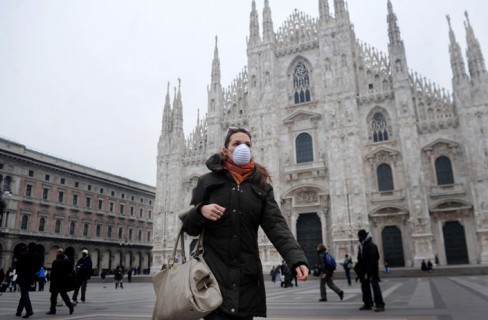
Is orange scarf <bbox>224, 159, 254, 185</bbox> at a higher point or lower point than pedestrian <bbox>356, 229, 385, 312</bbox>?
higher

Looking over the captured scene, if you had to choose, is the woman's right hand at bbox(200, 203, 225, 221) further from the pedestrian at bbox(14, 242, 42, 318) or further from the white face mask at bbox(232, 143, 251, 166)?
the pedestrian at bbox(14, 242, 42, 318)

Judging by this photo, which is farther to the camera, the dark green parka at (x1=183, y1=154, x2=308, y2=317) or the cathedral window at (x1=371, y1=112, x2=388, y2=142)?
the cathedral window at (x1=371, y1=112, x2=388, y2=142)

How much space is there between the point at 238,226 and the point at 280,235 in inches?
13.6

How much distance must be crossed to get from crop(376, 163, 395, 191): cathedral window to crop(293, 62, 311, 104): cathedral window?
8.08 m

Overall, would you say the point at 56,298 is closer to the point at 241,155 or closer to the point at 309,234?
the point at 241,155

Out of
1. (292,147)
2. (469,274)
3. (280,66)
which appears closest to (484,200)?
(469,274)

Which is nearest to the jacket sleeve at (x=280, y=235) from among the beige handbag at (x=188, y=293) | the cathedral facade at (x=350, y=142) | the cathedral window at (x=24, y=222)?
the beige handbag at (x=188, y=293)

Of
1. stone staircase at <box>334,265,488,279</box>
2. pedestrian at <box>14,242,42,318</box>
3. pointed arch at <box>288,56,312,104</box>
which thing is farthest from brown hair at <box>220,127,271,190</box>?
pointed arch at <box>288,56,312,104</box>

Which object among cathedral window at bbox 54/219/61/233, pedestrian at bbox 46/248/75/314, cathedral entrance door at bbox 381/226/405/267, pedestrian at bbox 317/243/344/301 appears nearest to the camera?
pedestrian at bbox 46/248/75/314

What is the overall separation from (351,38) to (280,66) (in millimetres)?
6091

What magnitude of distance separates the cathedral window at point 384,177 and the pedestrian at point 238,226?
2586cm

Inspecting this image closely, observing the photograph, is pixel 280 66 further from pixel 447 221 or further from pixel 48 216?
pixel 48 216

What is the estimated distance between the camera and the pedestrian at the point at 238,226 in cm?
262

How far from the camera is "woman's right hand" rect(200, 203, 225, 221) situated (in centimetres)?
266
